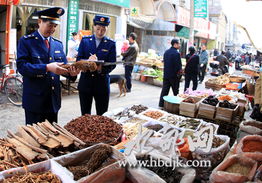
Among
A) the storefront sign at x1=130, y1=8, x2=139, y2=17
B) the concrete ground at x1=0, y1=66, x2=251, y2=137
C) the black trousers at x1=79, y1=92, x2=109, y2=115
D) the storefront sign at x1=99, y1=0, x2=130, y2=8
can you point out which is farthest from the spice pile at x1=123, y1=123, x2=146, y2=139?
the storefront sign at x1=130, y1=8, x2=139, y2=17

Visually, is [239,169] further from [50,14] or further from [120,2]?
[120,2]

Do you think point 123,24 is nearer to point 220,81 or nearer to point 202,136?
point 220,81

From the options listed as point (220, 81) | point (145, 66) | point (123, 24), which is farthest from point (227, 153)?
point (123, 24)

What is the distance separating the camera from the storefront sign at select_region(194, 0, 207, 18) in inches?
608

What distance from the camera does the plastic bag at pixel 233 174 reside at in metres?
2.36


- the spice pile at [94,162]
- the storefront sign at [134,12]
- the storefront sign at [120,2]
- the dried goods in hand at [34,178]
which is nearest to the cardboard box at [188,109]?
the spice pile at [94,162]

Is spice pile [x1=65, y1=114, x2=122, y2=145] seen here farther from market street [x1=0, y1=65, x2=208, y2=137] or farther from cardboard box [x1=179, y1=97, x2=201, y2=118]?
market street [x1=0, y1=65, x2=208, y2=137]

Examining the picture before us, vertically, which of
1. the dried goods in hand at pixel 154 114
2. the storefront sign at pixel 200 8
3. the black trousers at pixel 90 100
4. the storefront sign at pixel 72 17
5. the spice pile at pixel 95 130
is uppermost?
the storefront sign at pixel 200 8

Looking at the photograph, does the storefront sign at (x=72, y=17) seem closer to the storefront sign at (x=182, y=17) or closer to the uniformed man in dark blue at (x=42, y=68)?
the uniformed man in dark blue at (x=42, y=68)

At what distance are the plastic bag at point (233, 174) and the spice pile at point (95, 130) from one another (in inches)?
44.7

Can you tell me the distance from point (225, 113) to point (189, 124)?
101 centimetres

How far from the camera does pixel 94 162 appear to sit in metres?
2.34

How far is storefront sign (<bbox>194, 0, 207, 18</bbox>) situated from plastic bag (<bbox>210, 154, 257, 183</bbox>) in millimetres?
14215

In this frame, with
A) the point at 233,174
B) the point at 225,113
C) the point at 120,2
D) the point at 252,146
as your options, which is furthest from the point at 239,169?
the point at 120,2
